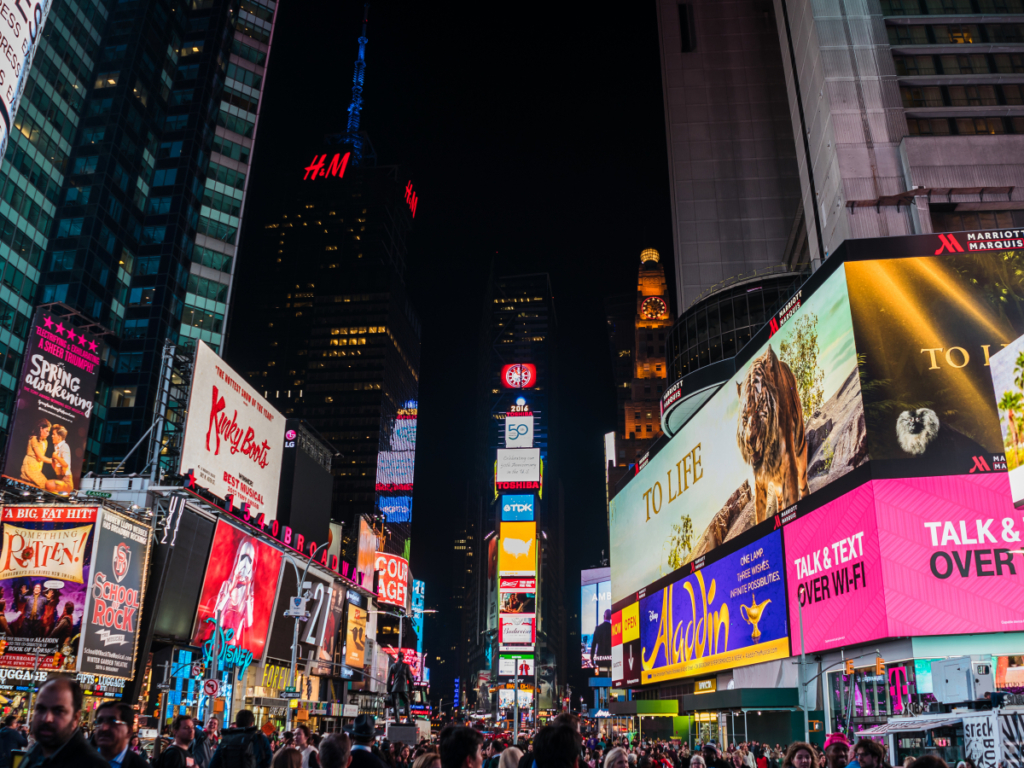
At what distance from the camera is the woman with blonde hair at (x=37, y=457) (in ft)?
111

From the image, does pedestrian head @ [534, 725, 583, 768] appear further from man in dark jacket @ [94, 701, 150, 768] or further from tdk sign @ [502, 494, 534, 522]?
tdk sign @ [502, 494, 534, 522]

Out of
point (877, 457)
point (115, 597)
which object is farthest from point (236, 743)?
point (877, 457)

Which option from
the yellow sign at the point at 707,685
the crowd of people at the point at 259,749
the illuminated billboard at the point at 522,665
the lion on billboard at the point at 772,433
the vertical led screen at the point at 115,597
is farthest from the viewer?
the illuminated billboard at the point at 522,665

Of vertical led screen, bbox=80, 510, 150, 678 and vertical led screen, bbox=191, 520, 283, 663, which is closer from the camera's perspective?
vertical led screen, bbox=80, 510, 150, 678

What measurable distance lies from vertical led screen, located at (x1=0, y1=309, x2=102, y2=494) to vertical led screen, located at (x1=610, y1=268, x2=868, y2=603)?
3482 centimetres

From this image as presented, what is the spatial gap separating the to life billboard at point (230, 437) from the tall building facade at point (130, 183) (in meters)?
32.3

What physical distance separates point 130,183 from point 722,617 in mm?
81676

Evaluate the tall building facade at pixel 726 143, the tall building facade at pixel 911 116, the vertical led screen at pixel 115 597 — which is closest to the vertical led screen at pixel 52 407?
the vertical led screen at pixel 115 597

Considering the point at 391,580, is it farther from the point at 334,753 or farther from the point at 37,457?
the point at 334,753

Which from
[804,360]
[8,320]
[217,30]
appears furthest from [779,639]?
[217,30]

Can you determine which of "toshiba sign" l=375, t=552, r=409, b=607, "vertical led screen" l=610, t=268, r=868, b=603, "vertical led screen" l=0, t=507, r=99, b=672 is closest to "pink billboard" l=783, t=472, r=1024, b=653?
"vertical led screen" l=610, t=268, r=868, b=603

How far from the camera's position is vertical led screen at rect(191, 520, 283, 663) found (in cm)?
4544

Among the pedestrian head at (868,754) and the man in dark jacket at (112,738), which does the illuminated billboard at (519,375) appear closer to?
the pedestrian head at (868,754)

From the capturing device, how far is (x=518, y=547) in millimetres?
111750
